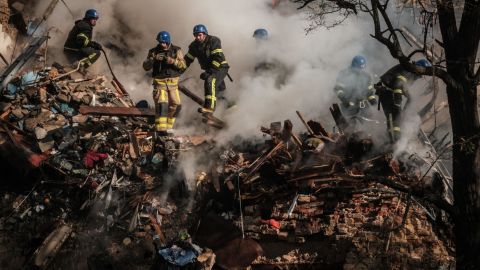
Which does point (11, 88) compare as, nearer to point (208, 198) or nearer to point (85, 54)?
point (85, 54)

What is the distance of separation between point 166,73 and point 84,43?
2.47 meters

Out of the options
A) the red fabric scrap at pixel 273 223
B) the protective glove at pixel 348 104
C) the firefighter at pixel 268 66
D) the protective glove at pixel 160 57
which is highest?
the firefighter at pixel 268 66

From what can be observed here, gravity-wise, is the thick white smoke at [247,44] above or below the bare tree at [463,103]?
above

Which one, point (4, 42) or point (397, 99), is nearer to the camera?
point (397, 99)

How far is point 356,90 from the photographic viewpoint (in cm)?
877

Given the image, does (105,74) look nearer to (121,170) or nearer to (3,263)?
(121,170)

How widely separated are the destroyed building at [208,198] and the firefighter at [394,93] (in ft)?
1.52

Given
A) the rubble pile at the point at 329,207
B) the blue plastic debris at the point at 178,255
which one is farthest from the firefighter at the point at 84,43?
the blue plastic debris at the point at 178,255

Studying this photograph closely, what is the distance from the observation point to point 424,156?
25.0ft

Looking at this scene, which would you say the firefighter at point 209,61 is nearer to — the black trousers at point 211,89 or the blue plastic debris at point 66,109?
the black trousers at point 211,89

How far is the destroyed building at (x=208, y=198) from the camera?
19.8 ft

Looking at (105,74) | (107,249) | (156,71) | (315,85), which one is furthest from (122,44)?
(107,249)

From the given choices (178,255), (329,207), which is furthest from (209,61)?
(178,255)

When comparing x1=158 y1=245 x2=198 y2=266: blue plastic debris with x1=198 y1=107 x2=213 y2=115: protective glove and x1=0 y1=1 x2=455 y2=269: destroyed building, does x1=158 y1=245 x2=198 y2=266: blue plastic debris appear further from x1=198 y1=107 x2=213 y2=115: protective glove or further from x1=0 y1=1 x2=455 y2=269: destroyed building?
x1=198 y1=107 x2=213 y2=115: protective glove
